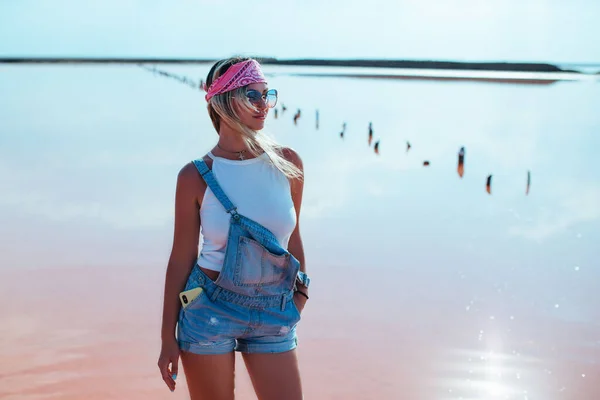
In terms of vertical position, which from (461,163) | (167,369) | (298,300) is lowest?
(461,163)

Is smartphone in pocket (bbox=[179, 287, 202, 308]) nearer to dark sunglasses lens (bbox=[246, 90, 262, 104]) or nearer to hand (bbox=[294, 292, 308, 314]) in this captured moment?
Result: hand (bbox=[294, 292, 308, 314])

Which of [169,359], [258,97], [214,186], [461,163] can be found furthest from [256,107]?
[461,163]

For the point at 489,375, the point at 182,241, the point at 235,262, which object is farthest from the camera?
the point at 489,375

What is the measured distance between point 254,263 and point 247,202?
0.68 feet

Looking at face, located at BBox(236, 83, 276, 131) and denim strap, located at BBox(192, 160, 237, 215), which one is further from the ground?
face, located at BBox(236, 83, 276, 131)

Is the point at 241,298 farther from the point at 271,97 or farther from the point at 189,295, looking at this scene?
the point at 271,97

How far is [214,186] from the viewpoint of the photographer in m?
3.30

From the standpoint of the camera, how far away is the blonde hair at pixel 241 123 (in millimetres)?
3408

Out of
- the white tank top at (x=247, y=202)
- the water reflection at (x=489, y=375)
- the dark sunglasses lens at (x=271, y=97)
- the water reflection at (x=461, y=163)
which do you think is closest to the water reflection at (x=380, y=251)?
the water reflection at (x=489, y=375)

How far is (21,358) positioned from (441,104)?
59.9 ft

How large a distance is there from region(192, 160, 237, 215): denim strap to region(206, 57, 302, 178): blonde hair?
0.56ft

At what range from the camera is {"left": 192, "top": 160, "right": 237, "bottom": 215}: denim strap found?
10.8ft

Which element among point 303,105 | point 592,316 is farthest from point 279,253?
point 303,105

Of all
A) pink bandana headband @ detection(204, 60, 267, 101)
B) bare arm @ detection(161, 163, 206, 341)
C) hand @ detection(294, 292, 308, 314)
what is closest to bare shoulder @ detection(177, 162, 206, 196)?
bare arm @ detection(161, 163, 206, 341)
